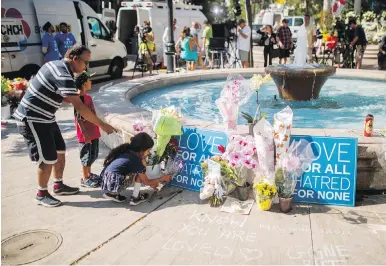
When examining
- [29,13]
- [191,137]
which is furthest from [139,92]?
[29,13]

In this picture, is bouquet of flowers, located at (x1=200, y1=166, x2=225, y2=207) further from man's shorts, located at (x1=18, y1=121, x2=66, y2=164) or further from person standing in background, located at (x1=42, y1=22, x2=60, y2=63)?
person standing in background, located at (x1=42, y1=22, x2=60, y2=63)

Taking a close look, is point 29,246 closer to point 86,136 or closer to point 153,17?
point 86,136

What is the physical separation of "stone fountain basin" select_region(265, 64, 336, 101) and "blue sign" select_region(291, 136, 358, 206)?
365 cm

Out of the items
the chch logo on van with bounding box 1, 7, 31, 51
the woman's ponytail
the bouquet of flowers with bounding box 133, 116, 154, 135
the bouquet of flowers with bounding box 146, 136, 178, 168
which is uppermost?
the chch logo on van with bounding box 1, 7, 31, 51

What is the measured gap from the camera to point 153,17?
1811 centimetres

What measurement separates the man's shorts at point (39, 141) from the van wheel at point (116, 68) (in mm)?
11210

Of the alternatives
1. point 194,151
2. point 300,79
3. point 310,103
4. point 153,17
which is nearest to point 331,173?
point 194,151

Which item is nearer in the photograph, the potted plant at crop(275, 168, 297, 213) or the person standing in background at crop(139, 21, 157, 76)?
the potted plant at crop(275, 168, 297, 213)

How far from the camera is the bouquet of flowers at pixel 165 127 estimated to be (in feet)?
16.0

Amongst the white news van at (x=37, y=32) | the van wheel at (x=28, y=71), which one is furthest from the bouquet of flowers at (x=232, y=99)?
the van wheel at (x=28, y=71)

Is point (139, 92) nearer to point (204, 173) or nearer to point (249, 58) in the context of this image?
point (204, 173)

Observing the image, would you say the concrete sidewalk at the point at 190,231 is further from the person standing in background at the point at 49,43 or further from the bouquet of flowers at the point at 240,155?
the person standing in background at the point at 49,43

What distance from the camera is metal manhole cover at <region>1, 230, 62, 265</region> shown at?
A: 358cm

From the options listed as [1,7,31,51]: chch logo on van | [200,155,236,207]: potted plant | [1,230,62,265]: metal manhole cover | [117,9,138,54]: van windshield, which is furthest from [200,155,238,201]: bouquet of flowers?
[117,9,138,54]: van windshield
